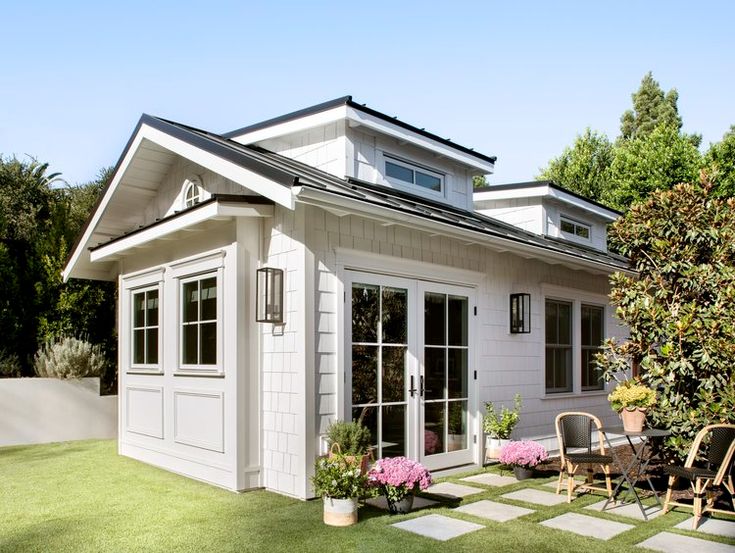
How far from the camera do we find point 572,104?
47.5 ft

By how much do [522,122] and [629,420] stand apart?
11.3 metres

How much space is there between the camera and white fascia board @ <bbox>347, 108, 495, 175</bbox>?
830cm

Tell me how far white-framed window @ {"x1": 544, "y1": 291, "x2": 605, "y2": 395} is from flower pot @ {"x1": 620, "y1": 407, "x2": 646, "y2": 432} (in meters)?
3.37

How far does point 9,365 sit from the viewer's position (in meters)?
10.5

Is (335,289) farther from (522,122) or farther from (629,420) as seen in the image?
(522,122)

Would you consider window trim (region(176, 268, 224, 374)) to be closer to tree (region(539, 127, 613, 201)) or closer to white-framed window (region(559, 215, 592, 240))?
white-framed window (region(559, 215, 592, 240))

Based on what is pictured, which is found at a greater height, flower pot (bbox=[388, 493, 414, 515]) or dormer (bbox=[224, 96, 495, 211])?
dormer (bbox=[224, 96, 495, 211])

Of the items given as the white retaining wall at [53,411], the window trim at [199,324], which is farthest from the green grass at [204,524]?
the white retaining wall at [53,411]

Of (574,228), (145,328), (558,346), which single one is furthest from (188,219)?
(574,228)

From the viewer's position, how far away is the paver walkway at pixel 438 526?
4.95 m

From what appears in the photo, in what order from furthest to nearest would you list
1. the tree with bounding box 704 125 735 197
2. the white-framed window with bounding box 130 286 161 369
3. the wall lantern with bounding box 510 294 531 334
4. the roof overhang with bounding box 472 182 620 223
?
the tree with bounding box 704 125 735 197 → the roof overhang with bounding box 472 182 620 223 → the wall lantern with bounding box 510 294 531 334 → the white-framed window with bounding box 130 286 161 369

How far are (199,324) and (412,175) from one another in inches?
154

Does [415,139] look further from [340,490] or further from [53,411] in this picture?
[53,411]

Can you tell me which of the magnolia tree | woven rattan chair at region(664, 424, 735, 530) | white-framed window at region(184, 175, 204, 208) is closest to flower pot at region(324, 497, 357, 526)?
woven rattan chair at region(664, 424, 735, 530)
